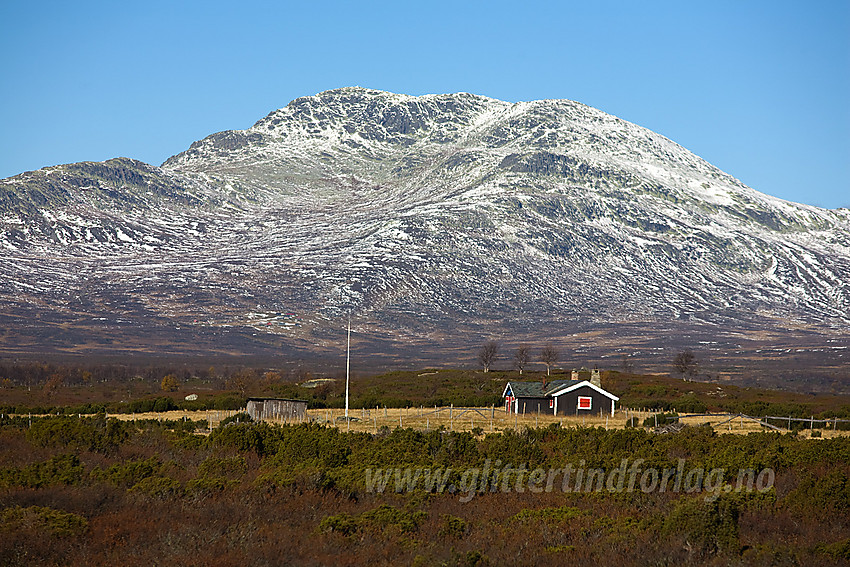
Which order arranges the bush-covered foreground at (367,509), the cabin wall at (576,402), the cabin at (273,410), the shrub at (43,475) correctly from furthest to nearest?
the cabin wall at (576,402)
the cabin at (273,410)
the shrub at (43,475)
the bush-covered foreground at (367,509)

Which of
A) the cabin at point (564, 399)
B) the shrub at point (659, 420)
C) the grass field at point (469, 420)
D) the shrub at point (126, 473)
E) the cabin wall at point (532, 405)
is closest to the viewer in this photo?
the shrub at point (126, 473)

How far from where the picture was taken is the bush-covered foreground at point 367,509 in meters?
17.2

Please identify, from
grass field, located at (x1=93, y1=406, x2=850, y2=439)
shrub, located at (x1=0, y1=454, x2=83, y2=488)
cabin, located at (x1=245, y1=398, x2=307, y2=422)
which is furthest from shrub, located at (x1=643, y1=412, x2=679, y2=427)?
shrub, located at (x1=0, y1=454, x2=83, y2=488)

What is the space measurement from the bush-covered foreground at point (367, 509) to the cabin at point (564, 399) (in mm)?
35288

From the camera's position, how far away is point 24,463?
25.7 meters

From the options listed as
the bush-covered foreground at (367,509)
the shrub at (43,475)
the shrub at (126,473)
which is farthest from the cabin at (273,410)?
the shrub at (43,475)

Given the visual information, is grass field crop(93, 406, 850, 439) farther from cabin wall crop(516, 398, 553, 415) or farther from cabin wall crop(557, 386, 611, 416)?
cabin wall crop(516, 398, 553, 415)

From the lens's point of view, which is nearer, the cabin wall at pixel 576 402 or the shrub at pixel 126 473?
the shrub at pixel 126 473

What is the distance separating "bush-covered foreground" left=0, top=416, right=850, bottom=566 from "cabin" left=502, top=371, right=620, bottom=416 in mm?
35288

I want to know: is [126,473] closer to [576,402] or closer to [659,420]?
[659,420]

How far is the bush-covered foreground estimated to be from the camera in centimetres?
1720

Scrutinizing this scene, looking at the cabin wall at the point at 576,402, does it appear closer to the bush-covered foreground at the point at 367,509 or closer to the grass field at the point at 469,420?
the grass field at the point at 469,420

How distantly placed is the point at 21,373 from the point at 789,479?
435 feet

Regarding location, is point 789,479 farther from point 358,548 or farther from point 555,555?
point 358,548
